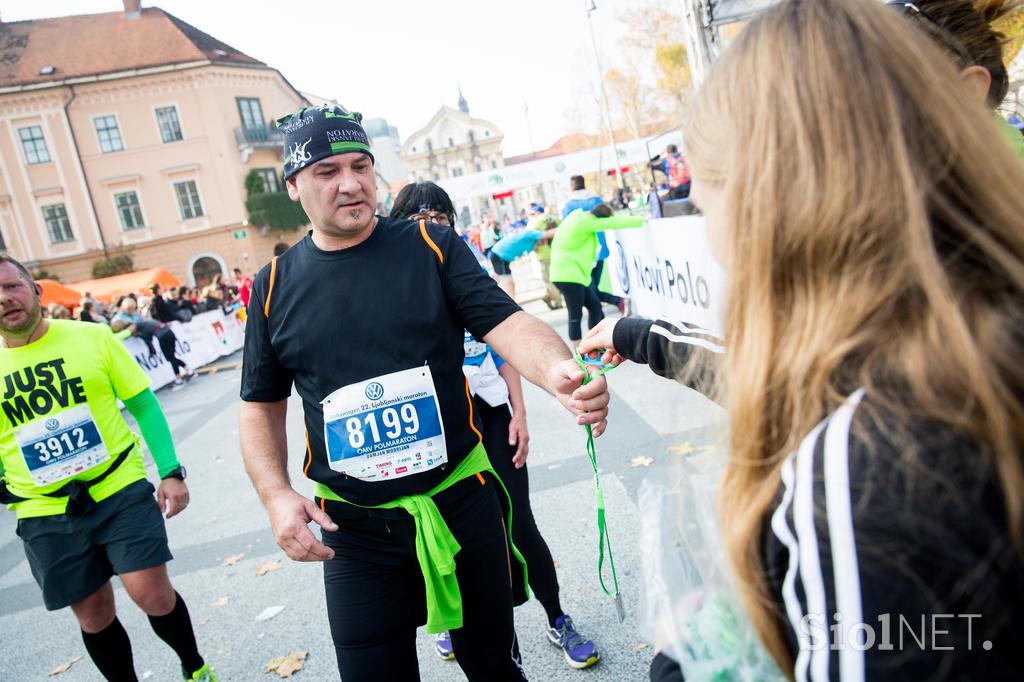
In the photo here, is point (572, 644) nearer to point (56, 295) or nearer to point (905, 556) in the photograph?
point (905, 556)

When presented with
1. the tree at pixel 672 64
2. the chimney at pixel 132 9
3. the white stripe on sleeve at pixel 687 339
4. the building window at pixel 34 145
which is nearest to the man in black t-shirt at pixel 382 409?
the white stripe on sleeve at pixel 687 339

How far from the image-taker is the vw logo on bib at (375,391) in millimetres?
2049

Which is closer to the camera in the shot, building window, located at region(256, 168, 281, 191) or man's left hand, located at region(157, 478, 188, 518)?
man's left hand, located at region(157, 478, 188, 518)

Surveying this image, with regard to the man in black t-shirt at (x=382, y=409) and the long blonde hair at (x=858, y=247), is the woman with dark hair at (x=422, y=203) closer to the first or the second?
the man in black t-shirt at (x=382, y=409)

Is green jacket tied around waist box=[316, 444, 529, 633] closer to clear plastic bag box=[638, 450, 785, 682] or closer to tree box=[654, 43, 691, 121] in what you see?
clear plastic bag box=[638, 450, 785, 682]

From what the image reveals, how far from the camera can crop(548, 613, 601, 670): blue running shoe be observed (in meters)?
2.90

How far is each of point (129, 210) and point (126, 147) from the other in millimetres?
3312

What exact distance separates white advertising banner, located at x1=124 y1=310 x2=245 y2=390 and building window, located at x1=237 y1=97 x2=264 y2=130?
23550mm

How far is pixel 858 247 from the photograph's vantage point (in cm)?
84

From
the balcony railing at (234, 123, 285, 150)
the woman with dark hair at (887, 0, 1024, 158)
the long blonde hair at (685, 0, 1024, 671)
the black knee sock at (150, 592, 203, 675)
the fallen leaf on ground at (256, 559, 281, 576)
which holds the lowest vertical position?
the fallen leaf on ground at (256, 559, 281, 576)

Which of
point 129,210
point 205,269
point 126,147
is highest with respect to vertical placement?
point 126,147

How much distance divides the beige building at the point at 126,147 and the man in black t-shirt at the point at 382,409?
122ft

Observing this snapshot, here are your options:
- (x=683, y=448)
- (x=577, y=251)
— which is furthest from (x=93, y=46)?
(x=683, y=448)

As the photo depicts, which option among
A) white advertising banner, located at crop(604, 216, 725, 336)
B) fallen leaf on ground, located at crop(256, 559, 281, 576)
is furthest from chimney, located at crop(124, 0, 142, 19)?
fallen leaf on ground, located at crop(256, 559, 281, 576)
